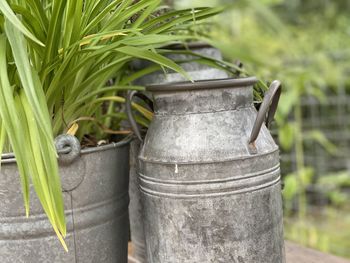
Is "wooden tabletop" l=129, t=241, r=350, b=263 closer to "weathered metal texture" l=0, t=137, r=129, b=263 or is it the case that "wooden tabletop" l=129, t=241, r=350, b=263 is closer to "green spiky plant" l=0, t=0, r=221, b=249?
"weathered metal texture" l=0, t=137, r=129, b=263

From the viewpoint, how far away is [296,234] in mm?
3102

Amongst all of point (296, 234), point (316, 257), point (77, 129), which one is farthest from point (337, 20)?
point (77, 129)

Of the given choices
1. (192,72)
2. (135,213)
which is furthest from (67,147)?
(192,72)

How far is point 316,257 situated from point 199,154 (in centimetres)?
59

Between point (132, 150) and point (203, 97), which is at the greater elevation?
point (203, 97)

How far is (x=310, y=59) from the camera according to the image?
3682mm

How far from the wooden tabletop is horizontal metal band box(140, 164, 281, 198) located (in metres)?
0.42

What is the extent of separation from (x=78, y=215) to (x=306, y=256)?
67cm

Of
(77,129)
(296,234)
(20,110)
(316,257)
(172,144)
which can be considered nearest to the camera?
(20,110)

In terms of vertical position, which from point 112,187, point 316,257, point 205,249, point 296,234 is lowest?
point 296,234

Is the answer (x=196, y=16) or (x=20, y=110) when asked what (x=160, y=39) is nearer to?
(x=196, y=16)

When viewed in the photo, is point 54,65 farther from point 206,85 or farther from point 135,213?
point 135,213

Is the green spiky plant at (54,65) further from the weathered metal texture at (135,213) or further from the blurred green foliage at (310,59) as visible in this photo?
the blurred green foliage at (310,59)

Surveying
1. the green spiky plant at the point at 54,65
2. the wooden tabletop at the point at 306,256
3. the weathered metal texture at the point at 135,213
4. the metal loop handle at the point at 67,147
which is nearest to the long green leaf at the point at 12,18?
the green spiky plant at the point at 54,65
